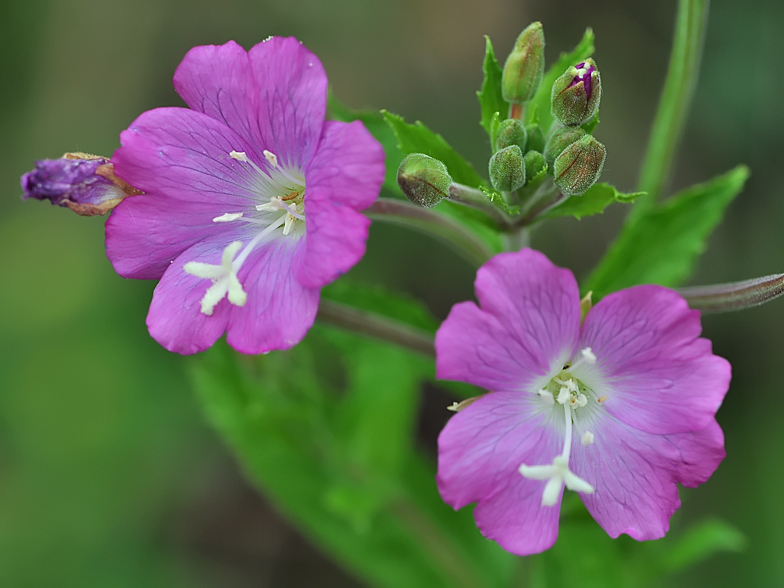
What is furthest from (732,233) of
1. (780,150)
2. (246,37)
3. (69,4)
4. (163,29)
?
(69,4)

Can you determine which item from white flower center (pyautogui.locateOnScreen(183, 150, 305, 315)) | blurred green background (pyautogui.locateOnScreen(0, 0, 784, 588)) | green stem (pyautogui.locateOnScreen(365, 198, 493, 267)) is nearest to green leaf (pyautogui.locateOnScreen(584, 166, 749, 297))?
green stem (pyautogui.locateOnScreen(365, 198, 493, 267))

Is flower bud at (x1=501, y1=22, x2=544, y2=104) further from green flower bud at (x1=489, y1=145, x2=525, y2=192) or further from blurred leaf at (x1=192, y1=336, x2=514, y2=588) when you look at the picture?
blurred leaf at (x1=192, y1=336, x2=514, y2=588)

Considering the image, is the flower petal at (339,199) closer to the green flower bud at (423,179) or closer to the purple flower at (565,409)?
the green flower bud at (423,179)

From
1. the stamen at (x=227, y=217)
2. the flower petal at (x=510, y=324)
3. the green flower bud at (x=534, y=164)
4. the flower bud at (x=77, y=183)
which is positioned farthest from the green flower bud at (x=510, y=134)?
the flower bud at (x=77, y=183)

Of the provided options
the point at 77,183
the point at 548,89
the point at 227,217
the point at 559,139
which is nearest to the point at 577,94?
the point at 559,139

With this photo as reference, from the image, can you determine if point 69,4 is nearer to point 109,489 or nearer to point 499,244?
point 109,489
